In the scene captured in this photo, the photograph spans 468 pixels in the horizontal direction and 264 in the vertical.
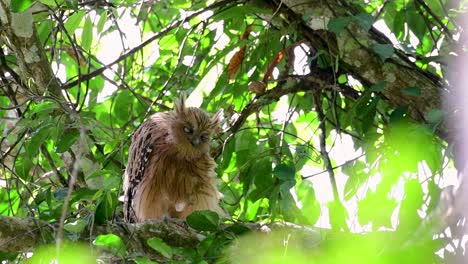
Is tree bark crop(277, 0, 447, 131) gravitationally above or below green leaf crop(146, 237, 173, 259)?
above

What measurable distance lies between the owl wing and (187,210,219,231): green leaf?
216 centimetres

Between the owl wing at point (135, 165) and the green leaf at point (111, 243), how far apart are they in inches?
94.0

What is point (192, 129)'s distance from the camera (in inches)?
240

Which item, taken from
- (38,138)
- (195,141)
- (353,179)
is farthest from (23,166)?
(353,179)

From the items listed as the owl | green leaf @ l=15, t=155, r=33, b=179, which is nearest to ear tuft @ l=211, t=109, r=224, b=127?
the owl

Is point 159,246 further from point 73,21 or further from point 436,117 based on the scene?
point 73,21

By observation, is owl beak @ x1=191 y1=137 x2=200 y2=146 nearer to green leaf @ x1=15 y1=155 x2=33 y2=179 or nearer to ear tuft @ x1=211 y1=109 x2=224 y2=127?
ear tuft @ x1=211 y1=109 x2=224 y2=127

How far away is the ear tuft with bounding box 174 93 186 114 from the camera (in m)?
6.09

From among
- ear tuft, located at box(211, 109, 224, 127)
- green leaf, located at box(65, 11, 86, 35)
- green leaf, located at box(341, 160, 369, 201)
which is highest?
green leaf, located at box(65, 11, 86, 35)

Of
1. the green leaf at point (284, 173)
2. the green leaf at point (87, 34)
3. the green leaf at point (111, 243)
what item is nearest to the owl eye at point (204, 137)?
the green leaf at point (87, 34)

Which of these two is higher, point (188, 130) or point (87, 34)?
point (87, 34)

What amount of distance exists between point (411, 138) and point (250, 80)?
1932mm

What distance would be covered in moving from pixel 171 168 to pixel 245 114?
0.74 meters

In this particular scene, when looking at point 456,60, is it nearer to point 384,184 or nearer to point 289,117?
point 289,117
